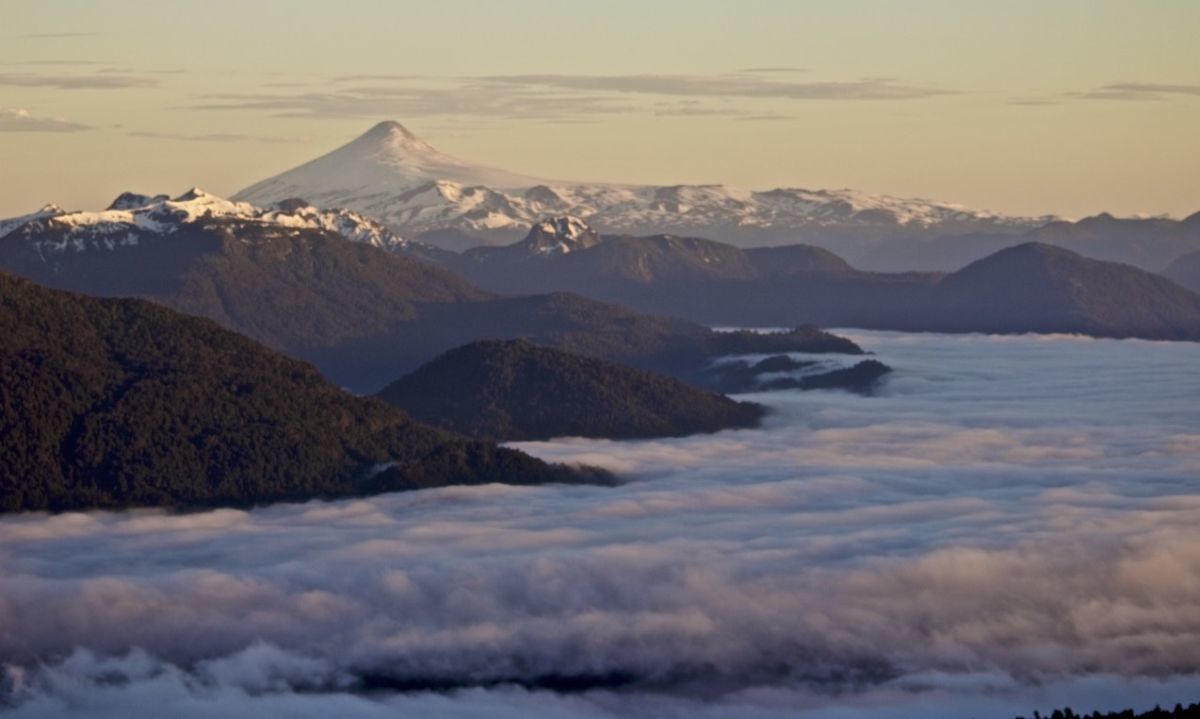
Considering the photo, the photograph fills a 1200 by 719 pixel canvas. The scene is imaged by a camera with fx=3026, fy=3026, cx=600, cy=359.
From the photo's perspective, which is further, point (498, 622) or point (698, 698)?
point (498, 622)

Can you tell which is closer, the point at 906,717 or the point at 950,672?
the point at 906,717

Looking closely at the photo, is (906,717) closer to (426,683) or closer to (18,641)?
(426,683)

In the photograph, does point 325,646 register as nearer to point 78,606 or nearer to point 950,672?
point 78,606

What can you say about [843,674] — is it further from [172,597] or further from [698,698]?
[172,597]

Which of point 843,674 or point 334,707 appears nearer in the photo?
point 334,707

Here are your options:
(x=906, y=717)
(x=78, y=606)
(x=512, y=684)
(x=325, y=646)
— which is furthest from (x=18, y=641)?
(x=906, y=717)

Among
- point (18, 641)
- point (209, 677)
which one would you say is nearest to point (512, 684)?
point (209, 677)

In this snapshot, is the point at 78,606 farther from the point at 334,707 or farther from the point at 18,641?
the point at 334,707

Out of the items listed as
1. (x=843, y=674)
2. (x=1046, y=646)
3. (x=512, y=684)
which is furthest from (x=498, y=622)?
(x=1046, y=646)
